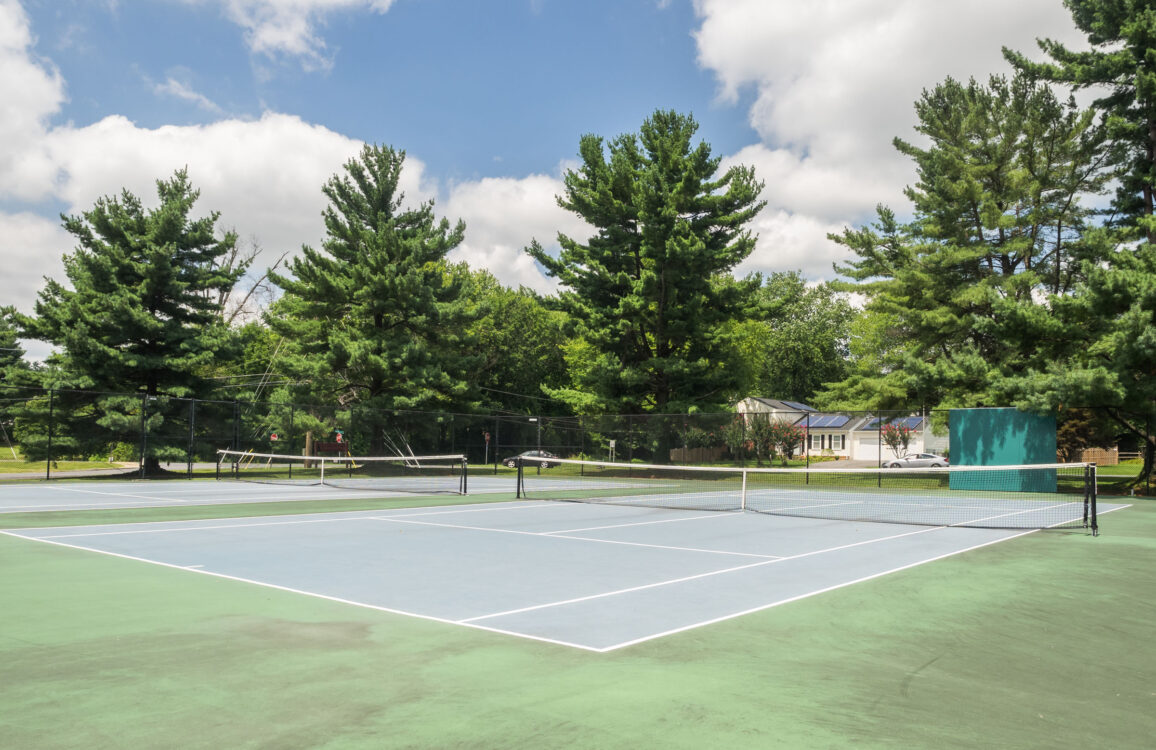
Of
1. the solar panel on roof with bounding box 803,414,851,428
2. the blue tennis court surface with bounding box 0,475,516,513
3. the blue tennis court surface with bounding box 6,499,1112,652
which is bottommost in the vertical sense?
the blue tennis court surface with bounding box 0,475,516,513

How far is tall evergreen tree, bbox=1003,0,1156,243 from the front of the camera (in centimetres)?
2481

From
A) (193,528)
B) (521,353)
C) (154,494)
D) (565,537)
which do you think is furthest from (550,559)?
(521,353)

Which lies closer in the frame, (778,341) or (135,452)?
(135,452)

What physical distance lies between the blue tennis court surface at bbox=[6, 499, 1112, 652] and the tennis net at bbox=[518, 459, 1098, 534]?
77.0 inches

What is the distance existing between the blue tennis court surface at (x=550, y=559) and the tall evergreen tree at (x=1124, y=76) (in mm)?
19981

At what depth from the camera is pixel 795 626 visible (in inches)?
234

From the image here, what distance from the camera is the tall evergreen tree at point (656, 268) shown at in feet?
115

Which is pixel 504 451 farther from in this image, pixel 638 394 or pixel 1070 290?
pixel 1070 290

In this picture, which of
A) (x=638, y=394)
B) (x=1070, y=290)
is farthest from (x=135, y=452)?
(x=1070, y=290)

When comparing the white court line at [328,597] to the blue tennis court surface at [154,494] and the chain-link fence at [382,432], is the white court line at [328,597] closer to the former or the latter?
the blue tennis court surface at [154,494]

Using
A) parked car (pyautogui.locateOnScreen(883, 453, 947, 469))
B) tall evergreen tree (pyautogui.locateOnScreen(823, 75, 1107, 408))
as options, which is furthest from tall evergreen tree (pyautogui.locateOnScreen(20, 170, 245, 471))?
parked car (pyautogui.locateOnScreen(883, 453, 947, 469))

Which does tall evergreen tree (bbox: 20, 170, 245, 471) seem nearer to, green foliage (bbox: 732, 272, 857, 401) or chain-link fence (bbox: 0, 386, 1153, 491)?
chain-link fence (bbox: 0, 386, 1153, 491)

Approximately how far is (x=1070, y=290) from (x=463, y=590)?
33.0 metres

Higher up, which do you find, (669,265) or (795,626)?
(669,265)
